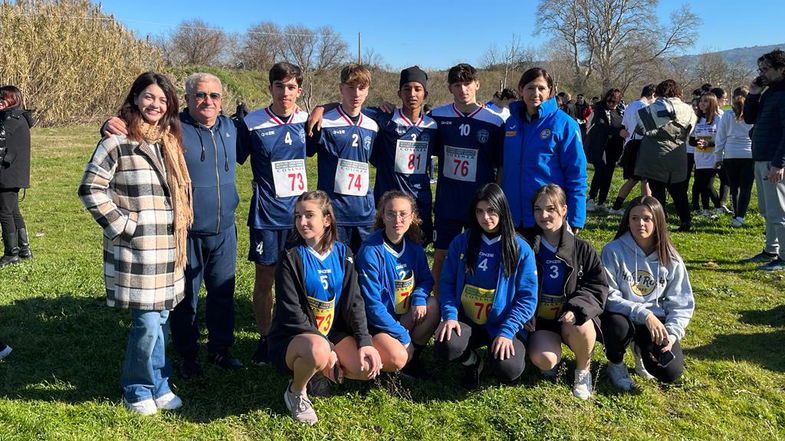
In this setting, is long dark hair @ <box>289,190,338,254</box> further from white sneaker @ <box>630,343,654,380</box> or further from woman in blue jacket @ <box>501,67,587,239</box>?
white sneaker @ <box>630,343,654,380</box>

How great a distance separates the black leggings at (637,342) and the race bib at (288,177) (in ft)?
7.27

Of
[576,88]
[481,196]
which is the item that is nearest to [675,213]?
[481,196]

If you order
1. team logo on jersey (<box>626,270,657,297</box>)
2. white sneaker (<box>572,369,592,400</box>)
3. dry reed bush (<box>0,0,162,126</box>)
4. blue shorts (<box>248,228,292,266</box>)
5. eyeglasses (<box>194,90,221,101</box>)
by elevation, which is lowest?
white sneaker (<box>572,369,592,400</box>)

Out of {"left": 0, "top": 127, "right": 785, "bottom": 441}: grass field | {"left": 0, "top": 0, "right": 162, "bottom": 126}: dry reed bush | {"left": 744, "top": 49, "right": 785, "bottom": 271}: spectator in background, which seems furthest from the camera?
{"left": 0, "top": 0, "right": 162, "bottom": 126}: dry reed bush

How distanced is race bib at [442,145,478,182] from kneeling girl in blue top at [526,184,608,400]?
66cm

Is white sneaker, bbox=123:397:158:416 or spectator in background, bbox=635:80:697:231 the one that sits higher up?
spectator in background, bbox=635:80:697:231

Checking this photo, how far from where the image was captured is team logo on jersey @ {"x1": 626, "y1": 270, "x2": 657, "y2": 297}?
365cm

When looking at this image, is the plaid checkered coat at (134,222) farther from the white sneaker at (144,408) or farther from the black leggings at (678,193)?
the black leggings at (678,193)

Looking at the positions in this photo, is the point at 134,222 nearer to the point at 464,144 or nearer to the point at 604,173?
the point at 464,144

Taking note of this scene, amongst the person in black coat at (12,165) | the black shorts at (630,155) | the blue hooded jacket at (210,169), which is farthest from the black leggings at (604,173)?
the person in black coat at (12,165)

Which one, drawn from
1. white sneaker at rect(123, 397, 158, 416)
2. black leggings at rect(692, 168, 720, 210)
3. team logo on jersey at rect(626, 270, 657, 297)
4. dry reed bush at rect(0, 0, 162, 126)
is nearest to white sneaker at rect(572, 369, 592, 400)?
team logo on jersey at rect(626, 270, 657, 297)

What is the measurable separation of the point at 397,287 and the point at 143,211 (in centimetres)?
158

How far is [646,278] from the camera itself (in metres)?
3.67

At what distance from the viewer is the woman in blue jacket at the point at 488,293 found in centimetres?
338
